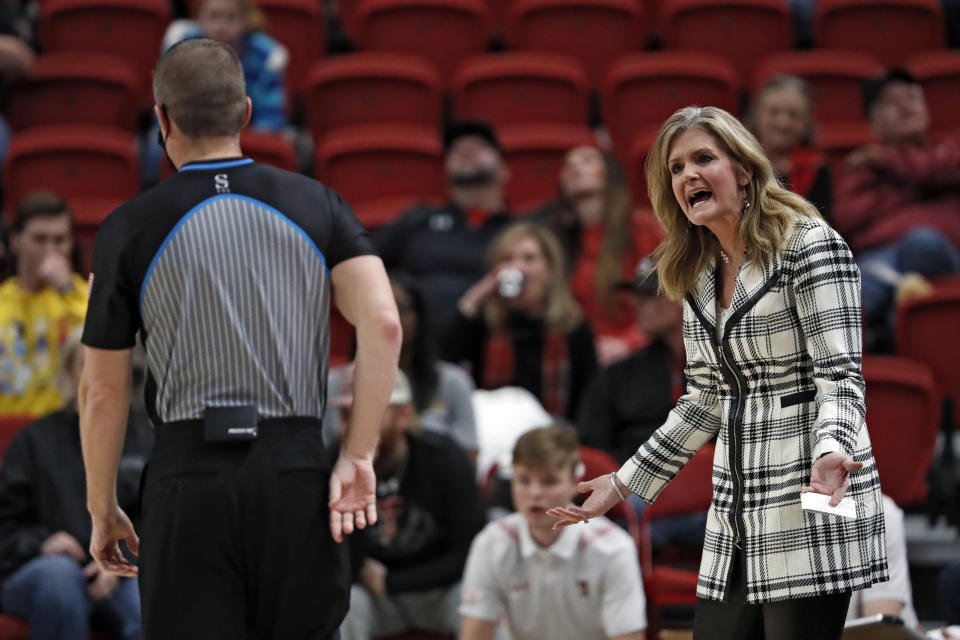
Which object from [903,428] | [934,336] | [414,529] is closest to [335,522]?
[414,529]

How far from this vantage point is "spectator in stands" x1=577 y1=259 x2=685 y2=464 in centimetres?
516

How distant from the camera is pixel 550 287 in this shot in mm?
5816

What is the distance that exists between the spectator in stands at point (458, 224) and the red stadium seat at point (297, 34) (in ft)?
5.88

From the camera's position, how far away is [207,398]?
267 cm

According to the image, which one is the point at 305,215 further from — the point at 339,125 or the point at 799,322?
the point at 339,125

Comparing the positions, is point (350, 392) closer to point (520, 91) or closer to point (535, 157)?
point (535, 157)

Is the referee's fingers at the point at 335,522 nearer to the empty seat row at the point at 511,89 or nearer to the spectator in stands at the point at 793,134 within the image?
the spectator in stands at the point at 793,134

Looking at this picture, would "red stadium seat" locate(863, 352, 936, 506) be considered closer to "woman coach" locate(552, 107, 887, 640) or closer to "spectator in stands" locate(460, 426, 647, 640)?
"spectator in stands" locate(460, 426, 647, 640)

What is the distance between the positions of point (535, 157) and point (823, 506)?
506cm

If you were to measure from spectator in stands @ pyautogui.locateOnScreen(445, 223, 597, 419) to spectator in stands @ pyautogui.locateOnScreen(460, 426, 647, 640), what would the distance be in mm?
1507

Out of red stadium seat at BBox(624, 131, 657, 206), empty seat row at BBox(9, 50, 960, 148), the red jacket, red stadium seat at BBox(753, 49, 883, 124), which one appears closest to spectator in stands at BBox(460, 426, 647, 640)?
the red jacket

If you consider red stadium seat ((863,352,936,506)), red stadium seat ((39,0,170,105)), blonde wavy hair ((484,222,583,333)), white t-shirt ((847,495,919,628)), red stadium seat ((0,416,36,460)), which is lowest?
white t-shirt ((847,495,919,628))

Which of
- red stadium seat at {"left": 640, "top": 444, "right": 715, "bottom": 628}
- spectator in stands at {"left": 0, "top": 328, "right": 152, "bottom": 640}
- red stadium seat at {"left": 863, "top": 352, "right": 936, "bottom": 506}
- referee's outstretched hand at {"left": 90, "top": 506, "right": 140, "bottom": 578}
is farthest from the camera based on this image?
red stadium seat at {"left": 863, "top": 352, "right": 936, "bottom": 506}

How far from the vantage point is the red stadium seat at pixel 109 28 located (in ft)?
25.6
